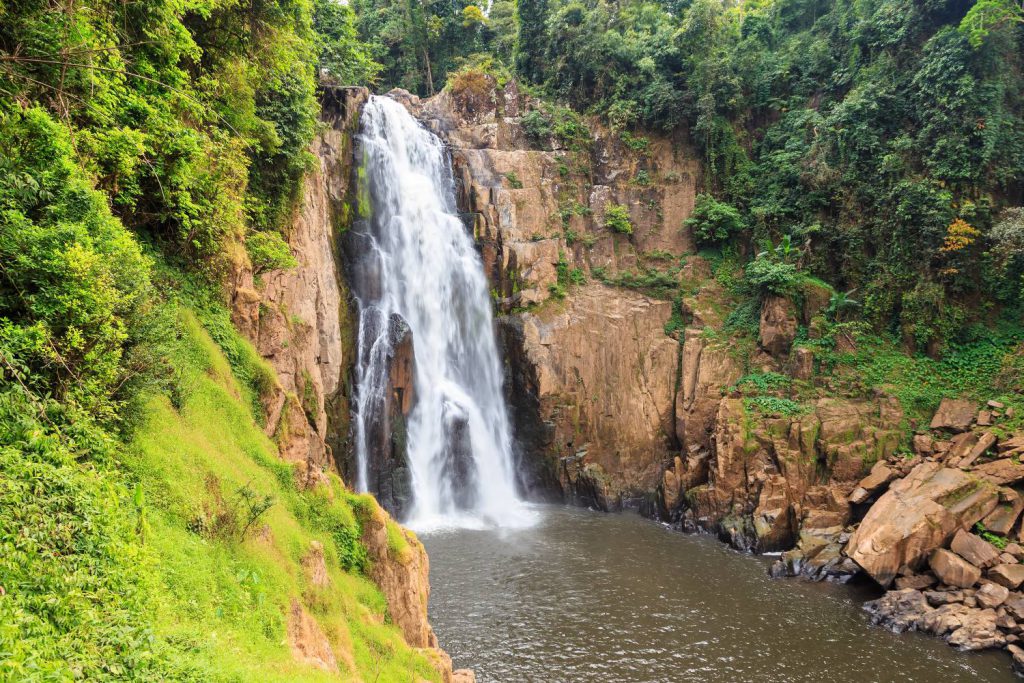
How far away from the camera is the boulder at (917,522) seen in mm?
16297

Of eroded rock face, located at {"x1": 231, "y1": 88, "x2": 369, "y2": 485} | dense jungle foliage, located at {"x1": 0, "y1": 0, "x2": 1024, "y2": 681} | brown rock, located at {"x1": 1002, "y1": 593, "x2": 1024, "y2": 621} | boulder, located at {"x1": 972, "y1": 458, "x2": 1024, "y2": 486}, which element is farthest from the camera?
boulder, located at {"x1": 972, "y1": 458, "x2": 1024, "y2": 486}

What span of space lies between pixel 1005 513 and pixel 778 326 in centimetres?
977

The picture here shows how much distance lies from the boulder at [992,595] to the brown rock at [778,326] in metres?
10.6

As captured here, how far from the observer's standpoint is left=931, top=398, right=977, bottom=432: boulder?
19.3 meters

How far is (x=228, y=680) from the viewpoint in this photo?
509 cm

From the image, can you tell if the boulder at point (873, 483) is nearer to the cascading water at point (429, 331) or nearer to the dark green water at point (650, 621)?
the dark green water at point (650, 621)

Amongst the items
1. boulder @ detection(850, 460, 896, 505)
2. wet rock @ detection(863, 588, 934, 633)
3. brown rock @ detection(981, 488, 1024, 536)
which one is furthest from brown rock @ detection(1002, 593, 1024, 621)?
boulder @ detection(850, 460, 896, 505)

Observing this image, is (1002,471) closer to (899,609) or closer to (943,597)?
(943,597)

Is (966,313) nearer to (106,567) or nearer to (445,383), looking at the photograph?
(445,383)

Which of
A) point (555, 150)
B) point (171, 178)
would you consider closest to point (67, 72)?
point (171, 178)

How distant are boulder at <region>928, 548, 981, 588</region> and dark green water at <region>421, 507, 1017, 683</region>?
1873 mm

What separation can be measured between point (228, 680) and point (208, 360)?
21.1 feet

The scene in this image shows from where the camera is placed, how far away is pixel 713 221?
2772cm

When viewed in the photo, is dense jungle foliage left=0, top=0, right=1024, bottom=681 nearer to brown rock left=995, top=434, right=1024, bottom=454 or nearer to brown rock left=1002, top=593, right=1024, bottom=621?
brown rock left=995, top=434, right=1024, bottom=454
